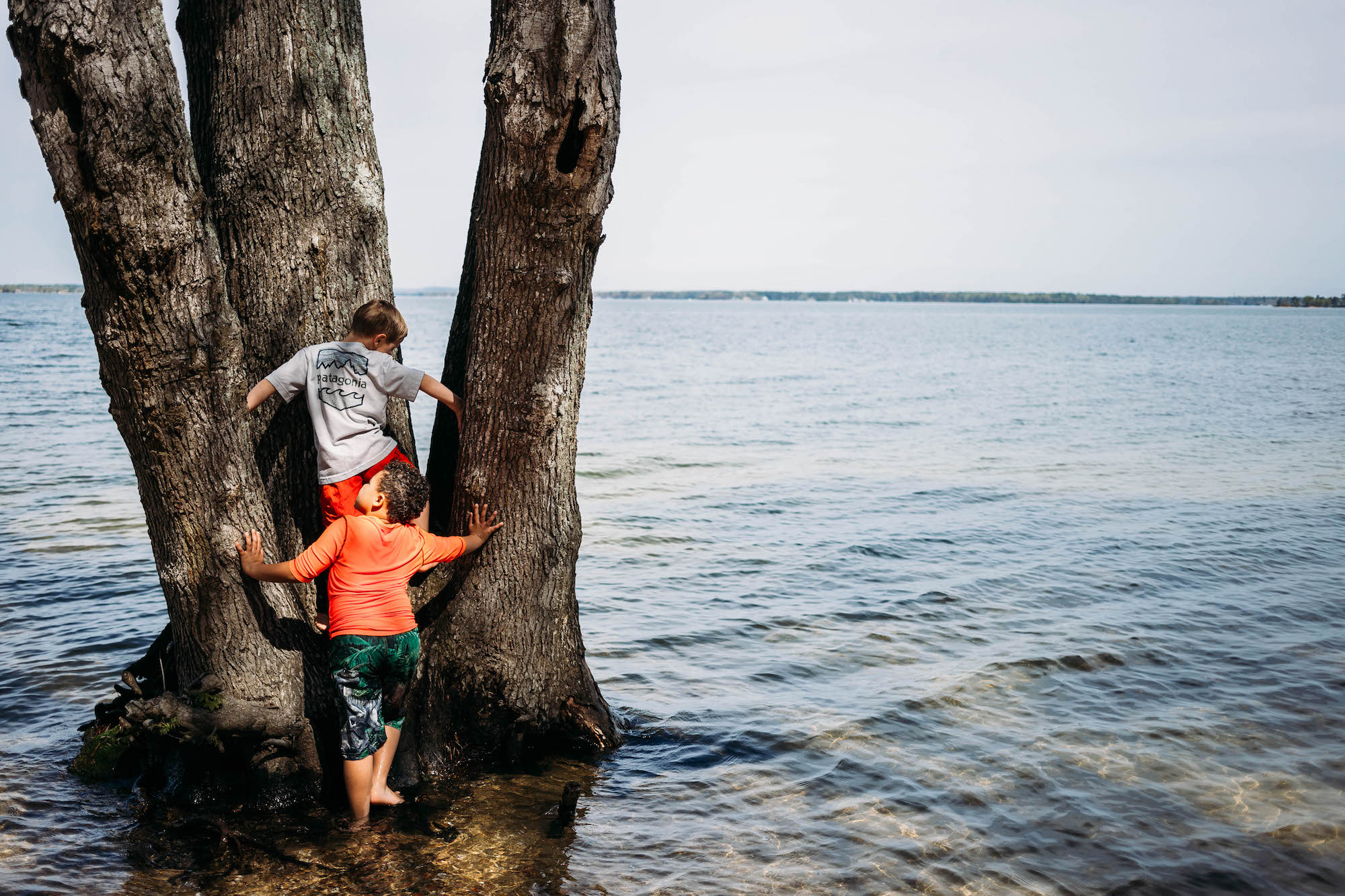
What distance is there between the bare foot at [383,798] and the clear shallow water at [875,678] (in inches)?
7.0

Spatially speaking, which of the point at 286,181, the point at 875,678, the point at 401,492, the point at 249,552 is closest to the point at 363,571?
the point at 401,492

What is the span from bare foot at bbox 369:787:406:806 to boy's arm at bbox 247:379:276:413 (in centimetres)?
206

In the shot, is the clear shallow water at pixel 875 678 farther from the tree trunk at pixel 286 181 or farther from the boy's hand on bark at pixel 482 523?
the tree trunk at pixel 286 181

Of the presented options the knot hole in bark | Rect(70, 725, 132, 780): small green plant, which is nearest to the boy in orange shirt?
Rect(70, 725, 132, 780): small green plant

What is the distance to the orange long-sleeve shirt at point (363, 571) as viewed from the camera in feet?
14.8

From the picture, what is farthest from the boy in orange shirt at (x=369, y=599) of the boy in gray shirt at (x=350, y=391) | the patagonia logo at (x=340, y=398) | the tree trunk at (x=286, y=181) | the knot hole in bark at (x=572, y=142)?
the knot hole in bark at (x=572, y=142)

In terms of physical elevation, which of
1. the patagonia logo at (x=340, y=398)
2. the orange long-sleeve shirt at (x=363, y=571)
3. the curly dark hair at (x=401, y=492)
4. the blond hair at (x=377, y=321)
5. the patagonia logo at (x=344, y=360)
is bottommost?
the orange long-sleeve shirt at (x=363, y=571)

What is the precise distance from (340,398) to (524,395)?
91cm

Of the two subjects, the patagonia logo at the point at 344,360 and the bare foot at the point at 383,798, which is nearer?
the patagonia logo at the point at 344,360

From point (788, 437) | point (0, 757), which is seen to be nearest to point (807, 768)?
point (0, 757)

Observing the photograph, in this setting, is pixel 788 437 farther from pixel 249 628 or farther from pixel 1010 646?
pixel 249 628

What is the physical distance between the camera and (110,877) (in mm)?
4184

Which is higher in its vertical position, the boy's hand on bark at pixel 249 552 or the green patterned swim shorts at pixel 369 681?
the boy's hand on bark at pixel 249 552

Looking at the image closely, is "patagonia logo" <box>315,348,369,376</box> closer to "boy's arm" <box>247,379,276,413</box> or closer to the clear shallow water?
"boy's arm" <box>247,379,276,413</box>
